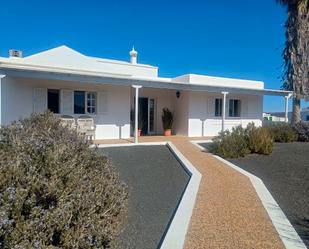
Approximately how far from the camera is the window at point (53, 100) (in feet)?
49.1

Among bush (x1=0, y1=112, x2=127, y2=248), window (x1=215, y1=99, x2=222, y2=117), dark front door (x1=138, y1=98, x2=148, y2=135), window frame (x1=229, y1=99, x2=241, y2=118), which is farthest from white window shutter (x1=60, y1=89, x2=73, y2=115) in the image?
bush (x1=0, y1=112, x2=127, y2=248)

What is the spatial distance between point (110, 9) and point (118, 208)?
18.7 metres

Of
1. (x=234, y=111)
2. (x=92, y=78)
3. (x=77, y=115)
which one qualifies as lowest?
(x=77, y=115)

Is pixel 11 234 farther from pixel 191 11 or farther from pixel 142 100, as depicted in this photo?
pixel 191 11

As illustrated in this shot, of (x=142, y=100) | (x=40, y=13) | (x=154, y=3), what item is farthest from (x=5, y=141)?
(x=154, y=3)

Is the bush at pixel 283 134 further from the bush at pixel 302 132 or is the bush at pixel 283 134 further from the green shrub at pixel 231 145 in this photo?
the green shrub at pixel 231 145

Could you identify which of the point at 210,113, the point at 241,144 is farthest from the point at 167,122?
the point at 241,144

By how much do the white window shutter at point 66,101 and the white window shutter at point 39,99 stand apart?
2.70 feet

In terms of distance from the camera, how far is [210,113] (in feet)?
63.8

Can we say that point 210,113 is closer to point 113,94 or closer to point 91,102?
point 113,94

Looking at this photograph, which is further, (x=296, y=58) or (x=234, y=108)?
(x=296, y=58)

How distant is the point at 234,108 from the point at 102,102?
940cm

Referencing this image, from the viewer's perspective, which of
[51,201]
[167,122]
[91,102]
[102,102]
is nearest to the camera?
A: [51,201]

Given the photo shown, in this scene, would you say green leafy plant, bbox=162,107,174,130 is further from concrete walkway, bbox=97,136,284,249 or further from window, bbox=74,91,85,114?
concrete walkway, bbox=97,136,284,249
